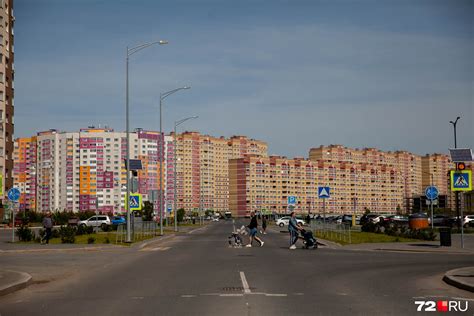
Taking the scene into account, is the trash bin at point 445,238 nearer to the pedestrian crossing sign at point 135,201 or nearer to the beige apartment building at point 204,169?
the pedestrian crossing sign at point 135,201

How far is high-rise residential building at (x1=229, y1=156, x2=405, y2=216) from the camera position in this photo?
17825 cm

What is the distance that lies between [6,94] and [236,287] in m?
88.1

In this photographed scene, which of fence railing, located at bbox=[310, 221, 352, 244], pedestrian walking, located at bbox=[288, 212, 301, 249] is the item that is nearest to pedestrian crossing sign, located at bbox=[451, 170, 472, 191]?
pedestrian walking, located at bbox=[288, 212, 301, 249]

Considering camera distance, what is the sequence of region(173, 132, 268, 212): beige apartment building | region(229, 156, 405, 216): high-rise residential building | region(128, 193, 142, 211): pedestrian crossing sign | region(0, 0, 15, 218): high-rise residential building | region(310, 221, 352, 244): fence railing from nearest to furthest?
region(310, 221, 352, 244): fence railing → region(128, 193, 142, 211): pedestrian crossing sign → region(0, 0, 15, 218): high-rise residential building → region(173, 132, 268, 212): beige apartment building → region(229, 156, 405, 216): high-rise residential building

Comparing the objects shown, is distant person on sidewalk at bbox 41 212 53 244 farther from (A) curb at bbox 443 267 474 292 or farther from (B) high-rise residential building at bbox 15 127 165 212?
(B) high-rise residential building at bbox 15 127 165 212

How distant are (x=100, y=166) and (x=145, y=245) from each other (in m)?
122

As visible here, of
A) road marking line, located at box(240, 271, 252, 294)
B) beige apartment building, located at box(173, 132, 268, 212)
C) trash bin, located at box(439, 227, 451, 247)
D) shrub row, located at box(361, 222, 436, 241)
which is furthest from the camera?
beige apartment building, located at box(173, 132, 268, 212)

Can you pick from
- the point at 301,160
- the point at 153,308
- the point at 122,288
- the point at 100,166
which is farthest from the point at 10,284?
the point at 301,160

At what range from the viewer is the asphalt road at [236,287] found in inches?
437

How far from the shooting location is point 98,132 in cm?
15488

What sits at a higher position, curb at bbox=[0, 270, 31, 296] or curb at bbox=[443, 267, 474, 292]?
curb at bbox=[0, 270, 31, 296]

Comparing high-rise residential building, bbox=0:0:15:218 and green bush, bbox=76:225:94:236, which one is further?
high-rise residential building, bbox=0:0:15:218

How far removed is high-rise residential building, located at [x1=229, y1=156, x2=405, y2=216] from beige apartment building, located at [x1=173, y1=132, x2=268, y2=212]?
8442 millimetres

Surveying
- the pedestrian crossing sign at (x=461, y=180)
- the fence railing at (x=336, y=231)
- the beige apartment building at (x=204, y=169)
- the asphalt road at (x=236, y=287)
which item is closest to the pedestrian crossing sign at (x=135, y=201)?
the fence railing at (x=336, y=231)
